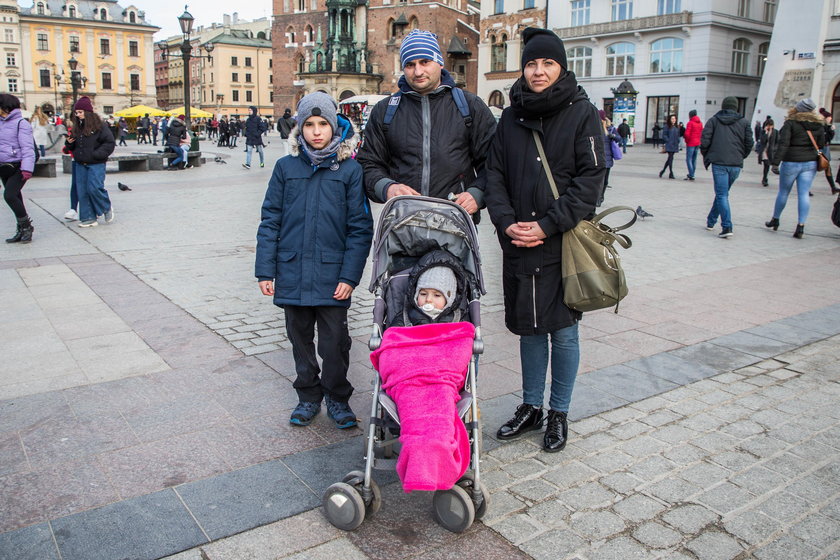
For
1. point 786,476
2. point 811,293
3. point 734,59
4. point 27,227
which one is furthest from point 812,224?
point 734,59

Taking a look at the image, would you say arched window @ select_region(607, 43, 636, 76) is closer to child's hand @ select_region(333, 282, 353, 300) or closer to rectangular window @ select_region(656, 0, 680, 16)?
rectangular window @ select_region(656, 0, 680, 16)

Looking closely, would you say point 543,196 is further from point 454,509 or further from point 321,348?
point 454,509

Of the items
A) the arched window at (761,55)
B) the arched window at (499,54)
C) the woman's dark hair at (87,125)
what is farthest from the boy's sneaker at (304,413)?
the arched window at (499,54)

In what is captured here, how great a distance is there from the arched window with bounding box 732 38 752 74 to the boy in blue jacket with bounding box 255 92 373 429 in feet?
163

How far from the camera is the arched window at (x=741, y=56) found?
46906mm

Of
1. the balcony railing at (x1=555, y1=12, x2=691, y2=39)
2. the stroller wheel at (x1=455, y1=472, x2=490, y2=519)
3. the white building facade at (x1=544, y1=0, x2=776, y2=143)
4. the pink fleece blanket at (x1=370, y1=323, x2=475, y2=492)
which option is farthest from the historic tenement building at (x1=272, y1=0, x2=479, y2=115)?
the stroller wheel at (x1=455, y1=472, x2=490, y2=519)

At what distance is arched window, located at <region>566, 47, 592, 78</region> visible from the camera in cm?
5178

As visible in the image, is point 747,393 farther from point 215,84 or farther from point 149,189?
point 215,84

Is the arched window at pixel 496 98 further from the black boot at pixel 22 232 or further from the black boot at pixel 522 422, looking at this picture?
the black boot at pixel 522 422

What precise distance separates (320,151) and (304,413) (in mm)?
1542

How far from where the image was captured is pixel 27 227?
9.76m

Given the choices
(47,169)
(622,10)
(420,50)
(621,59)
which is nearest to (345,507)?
(420,50)

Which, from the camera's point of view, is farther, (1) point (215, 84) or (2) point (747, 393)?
(1) point (215, 84)

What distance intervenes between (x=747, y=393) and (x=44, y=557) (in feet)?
13.7
